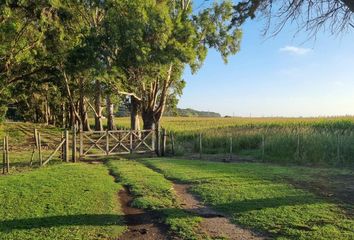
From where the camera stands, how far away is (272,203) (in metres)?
10.1

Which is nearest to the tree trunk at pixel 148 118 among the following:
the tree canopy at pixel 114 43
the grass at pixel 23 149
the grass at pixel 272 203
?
the tree canopy at pixel 114 43

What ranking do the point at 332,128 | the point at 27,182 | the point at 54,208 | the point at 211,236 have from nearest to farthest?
the point at 211,236, the point at 54,208, the point at 27,182, the point at 332,128

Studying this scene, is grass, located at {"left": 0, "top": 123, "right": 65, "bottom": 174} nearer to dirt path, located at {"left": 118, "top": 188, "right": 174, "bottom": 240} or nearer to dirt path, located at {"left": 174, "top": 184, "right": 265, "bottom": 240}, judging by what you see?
dirt path, located at {"left": 118, "top": 188, "right": 174, "bottom": 240}

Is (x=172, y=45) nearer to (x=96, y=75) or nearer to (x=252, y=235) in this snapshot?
(x=96, y=75)

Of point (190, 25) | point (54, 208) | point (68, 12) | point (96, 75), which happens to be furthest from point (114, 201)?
point (190, 25)

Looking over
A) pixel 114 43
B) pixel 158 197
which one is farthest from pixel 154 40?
pixel 158 197

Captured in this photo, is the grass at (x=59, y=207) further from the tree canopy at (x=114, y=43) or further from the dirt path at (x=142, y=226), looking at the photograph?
the tree canopy at (x=114, y=43)

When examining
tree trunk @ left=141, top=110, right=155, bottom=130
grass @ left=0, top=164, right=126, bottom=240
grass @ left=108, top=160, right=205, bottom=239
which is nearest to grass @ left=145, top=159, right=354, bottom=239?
grass @ left=108, top=160, right=205, bottom=239

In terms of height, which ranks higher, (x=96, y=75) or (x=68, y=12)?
(x=68, y=12)

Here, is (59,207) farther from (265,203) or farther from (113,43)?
(113,43)

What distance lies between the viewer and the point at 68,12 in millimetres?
25312

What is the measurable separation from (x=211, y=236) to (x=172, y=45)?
75.0 feet

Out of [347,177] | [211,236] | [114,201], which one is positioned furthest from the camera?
[347,177]

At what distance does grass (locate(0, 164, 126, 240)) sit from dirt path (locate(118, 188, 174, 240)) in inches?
7.2
